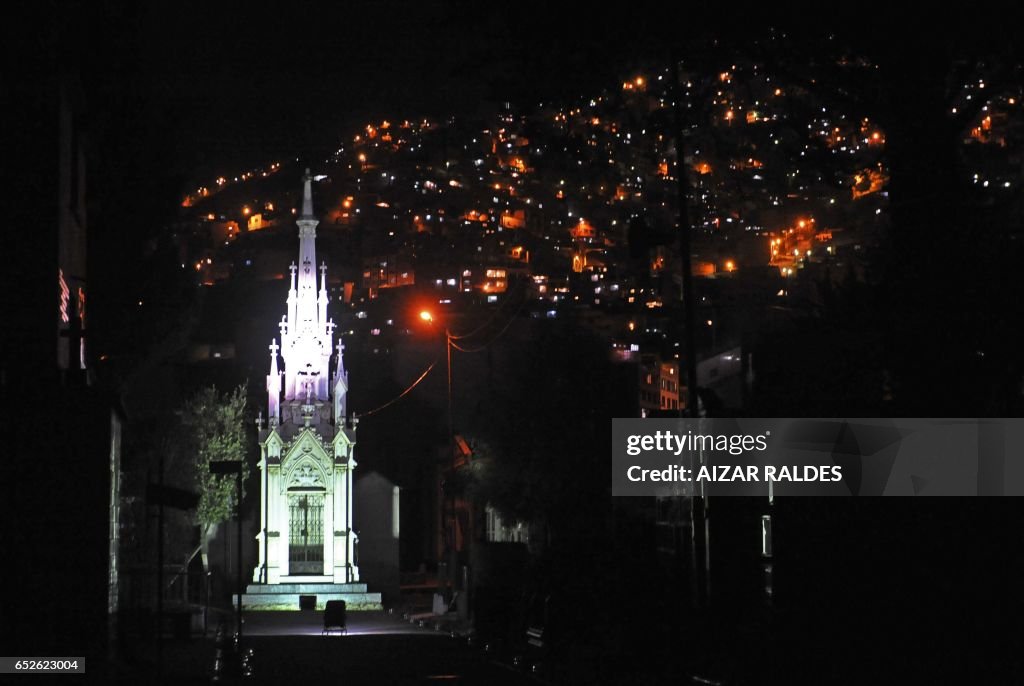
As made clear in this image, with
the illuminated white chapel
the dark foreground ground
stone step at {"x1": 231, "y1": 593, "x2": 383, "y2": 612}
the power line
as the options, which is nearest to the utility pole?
the dark foreground ground

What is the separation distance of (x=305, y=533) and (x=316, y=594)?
2280 millimetres

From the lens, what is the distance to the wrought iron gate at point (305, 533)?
50.0 meters

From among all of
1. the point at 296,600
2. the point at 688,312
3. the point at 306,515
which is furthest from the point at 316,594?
the point at 688,312

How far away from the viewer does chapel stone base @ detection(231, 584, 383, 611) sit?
48.7m

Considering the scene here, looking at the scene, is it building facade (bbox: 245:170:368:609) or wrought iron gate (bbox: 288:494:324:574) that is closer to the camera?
building facade (bbox: 245:170:368:609)

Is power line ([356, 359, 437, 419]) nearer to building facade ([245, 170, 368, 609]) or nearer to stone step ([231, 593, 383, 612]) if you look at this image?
building facade ([245, 170, 368, 609])

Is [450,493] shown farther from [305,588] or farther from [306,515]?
[305,588]

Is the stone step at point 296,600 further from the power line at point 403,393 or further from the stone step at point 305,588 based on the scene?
the power line at point 403,393

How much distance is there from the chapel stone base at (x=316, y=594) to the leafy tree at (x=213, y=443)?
107 inches

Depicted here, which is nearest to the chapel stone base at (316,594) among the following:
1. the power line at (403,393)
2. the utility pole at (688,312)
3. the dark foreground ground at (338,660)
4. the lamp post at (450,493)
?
the lamp post at (450,493)

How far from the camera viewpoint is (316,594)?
4875 cm

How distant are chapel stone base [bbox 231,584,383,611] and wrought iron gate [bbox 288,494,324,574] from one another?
89cm

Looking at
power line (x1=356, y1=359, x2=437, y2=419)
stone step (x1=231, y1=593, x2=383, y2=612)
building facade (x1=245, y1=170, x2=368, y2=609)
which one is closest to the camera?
stone step (x1=231, y1=593, x2=383, y2=612)

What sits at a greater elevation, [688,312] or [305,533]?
[688,312]
